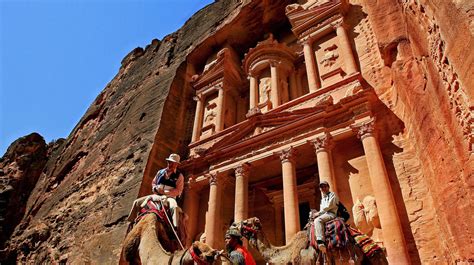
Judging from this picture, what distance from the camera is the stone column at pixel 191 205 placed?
11914 mm

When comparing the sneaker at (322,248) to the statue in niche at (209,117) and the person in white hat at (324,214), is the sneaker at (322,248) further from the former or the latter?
the statue in niche at (209,117)

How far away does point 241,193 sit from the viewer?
35.5 feet

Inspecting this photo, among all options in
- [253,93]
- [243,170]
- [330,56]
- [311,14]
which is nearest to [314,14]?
[311,14]

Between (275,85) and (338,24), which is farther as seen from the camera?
(275,85)

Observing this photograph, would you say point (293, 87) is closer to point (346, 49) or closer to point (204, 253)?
point (346, 49)

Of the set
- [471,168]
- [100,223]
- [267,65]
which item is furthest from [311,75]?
[100,223]

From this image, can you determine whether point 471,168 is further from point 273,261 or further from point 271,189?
point 271,189

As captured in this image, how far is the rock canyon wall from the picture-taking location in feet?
17.0

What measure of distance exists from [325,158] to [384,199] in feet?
Result: 6.68

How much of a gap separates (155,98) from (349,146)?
29.6 ft

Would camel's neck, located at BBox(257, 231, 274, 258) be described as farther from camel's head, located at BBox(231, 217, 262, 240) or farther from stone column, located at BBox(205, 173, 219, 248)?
stone column, located at BBox(205, 173, 219, 248)

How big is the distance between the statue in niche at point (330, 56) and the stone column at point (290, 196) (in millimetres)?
4141

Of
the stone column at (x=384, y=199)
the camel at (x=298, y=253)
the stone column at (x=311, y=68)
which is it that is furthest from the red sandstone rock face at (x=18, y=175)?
the stone column at (x=384, y=199)

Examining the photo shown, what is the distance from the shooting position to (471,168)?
4730mm
